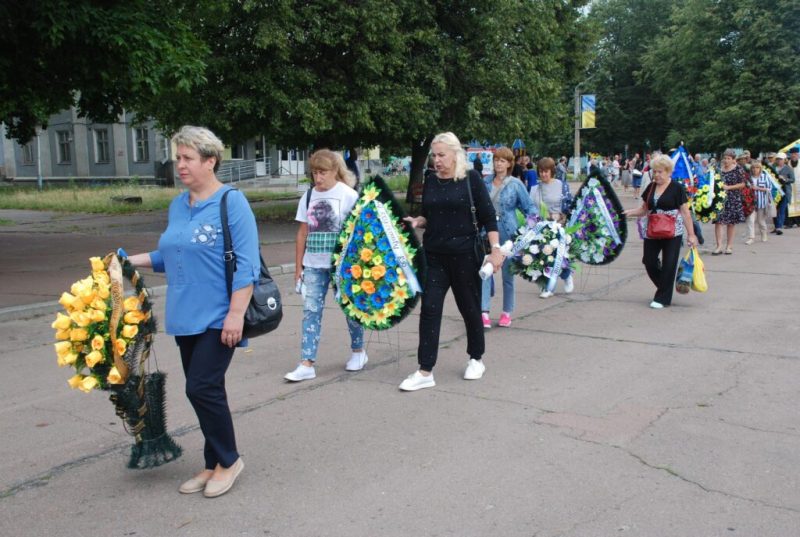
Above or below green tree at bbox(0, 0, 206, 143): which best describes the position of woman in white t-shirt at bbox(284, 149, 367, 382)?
below

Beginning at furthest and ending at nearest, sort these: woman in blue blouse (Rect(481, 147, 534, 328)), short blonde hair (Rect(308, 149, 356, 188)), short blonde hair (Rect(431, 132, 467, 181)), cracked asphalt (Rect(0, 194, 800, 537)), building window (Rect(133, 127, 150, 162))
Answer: building window (Rect(133, 127, 150, 162)), woman in blue blouse (Rect(481, 147, 534, 328)), short blonde hair (Rect(308, 149, 356, 188)), short blonde hair (Rect(431, 132, 467, 181)), cracked asphalt (Rect(0, 194, 800, 537))

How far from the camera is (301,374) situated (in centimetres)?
627

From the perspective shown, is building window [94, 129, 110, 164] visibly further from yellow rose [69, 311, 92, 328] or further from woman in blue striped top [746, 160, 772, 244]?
yellow rose [69, 311, 92, 328]

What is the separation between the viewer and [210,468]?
166 inches

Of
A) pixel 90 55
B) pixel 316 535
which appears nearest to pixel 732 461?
pixel 316 535

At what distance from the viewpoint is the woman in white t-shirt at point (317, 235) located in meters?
6.22

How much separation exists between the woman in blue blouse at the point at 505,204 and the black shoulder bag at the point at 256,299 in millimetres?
4151

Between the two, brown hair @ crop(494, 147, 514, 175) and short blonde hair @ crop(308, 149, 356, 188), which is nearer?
short blonde hair @ crop(308, 149, 356, 188)

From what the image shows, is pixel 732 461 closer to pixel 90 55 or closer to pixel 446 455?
pixel 446 455

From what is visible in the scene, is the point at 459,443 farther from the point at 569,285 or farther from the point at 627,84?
the point at 627,84

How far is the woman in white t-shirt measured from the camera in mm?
6223

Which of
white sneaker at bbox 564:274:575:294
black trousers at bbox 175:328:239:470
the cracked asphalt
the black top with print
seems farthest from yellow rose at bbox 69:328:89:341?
white sneaker at bbox 564:274:575:294

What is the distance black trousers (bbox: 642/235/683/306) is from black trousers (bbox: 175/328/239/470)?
6.52 metres

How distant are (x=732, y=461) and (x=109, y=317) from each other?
350cm
